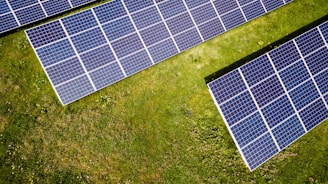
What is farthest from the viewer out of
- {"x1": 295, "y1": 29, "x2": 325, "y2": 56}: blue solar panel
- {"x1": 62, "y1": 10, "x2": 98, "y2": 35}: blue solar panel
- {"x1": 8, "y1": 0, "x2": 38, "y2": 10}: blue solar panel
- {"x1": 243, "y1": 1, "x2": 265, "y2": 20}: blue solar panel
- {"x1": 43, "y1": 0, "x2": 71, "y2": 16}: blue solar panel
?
{"x1": 243, "y1": 1, "x2": 265, "y2": 20}: blue solar panel

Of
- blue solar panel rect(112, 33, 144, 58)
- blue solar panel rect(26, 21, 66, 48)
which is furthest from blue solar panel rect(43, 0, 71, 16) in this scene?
blue solar panel rect(112, 33, 144, 58)

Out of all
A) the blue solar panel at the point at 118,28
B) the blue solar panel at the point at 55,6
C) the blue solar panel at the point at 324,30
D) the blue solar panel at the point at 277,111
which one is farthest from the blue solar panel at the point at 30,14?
the blue solar panel at the point at 324,30

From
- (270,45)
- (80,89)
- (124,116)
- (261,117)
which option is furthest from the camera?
(270,45)

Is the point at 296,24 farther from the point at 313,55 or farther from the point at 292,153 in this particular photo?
the point at 292,153

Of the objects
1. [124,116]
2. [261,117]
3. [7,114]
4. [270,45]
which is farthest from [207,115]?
[7,114]

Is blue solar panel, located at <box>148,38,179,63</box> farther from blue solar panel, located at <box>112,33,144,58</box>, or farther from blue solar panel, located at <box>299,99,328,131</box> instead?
blue solar panel, located at <box>299,99,328,131</box>

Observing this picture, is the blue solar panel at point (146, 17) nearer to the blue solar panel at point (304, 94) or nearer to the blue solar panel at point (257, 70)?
the blue solar panel at point (257, 70)
